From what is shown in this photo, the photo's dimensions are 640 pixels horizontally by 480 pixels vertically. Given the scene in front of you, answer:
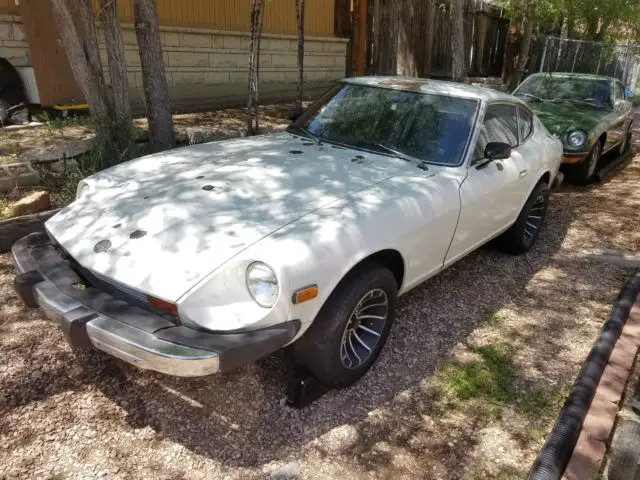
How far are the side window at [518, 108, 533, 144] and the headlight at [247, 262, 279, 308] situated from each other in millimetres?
3125

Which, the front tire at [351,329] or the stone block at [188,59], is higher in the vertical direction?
the stone block at [188,59]

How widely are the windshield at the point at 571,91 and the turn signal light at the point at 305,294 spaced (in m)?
6.67

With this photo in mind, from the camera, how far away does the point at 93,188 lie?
333 cm

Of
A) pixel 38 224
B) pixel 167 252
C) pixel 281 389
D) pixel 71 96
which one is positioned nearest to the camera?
pixel 167 252

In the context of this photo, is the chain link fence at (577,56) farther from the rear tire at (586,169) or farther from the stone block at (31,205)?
the stone block at (31,205)

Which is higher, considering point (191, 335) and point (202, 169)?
point (202, 169)

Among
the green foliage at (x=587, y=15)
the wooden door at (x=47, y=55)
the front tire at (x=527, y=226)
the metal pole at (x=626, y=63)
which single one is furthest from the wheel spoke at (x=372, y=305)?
the metal pole at (x=626, y=63)

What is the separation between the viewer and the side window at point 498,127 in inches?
152

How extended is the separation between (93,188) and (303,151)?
4.70 ft

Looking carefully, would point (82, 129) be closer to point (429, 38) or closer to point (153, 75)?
point (153, 75)

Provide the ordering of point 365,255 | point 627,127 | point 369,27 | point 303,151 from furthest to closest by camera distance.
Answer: point 369,27 < point 627,127 < point 303,151 < point 365,255

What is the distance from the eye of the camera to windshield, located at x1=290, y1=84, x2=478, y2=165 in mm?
3717

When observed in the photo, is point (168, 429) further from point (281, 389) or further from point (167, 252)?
point (167, 252)

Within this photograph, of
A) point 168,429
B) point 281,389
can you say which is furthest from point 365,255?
point 168,429
